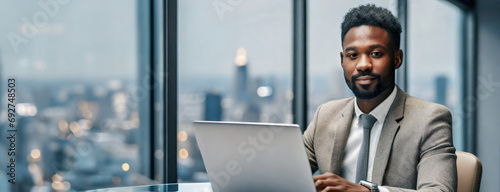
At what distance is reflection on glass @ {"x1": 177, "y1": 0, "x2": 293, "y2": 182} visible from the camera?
2090 mm

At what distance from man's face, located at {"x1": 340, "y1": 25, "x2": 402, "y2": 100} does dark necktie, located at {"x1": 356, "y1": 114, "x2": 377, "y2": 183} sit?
0.08 m

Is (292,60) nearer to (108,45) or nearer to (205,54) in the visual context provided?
(205,54)

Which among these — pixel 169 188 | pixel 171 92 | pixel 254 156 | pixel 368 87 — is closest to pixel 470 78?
pixel 171 92

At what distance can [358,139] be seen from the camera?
1492mm

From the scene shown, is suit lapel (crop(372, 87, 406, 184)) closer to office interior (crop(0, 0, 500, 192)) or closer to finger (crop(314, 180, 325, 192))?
finger (crop(314, 180, 325, 192))

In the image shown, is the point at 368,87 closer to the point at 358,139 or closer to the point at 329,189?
the point at 358,139

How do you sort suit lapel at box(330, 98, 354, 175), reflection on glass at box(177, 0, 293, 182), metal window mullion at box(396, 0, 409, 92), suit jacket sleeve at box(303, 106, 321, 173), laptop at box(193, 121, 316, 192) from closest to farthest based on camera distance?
laptop at box(193, 121, 316, 192) < suit lapel at box(330, 98, 354, 175) < suit jacket sleeve at box(303, 106, 321, 173) < reflection on glass at box(177, 0, 293, 182) < metal window mullion at box(396, 0, 409, 92)

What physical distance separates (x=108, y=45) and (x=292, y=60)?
1.12 meters

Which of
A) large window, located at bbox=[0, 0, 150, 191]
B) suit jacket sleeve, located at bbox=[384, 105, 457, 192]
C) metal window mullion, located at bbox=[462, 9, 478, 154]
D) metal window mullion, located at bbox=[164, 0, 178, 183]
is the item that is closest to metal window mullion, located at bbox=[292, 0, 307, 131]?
metal window mullion, located at bbox=[164, 0, 178, 183]

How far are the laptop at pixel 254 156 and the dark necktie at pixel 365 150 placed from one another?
Answer: 390mm

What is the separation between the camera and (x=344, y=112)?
1.55 meters

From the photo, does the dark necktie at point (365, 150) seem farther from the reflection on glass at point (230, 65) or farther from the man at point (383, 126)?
the reflection on glass at point (230, 65)

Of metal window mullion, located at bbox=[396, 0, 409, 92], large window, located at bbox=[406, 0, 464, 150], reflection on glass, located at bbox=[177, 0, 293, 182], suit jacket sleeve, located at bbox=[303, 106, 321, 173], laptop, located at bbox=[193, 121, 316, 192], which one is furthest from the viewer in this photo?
large window, located at bbox=[406, 0, 464, 150]

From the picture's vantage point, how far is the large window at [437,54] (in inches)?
148
